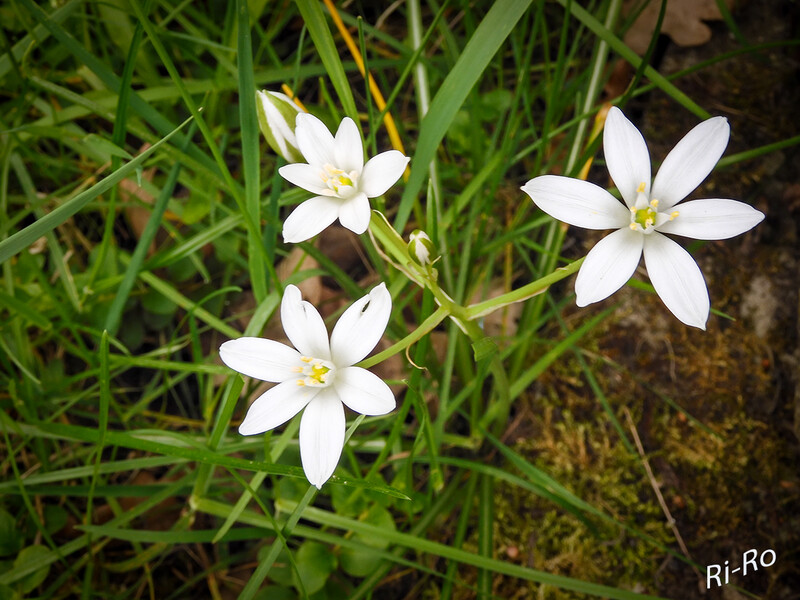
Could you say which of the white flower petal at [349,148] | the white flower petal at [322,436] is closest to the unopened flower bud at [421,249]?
the white flower petal at [349,148]

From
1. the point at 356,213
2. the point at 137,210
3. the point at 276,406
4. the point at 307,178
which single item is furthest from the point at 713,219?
the point at 137,210

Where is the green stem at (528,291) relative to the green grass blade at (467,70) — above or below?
below

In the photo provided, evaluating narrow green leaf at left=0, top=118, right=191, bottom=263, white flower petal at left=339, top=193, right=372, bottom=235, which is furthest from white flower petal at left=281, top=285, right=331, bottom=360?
narrow green leaf at left=0, top=118, right=191, bottom=263

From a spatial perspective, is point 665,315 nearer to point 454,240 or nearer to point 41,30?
point 454,240

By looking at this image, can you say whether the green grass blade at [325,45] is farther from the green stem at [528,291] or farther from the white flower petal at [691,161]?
the white flower petal at [691,161]

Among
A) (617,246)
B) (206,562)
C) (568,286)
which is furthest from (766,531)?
(206,562)

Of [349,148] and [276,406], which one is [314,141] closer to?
[349,148]

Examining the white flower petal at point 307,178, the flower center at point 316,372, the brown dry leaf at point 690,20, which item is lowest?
the flower center at point 316,372
